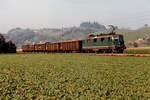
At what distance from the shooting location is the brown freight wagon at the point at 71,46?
40500mm

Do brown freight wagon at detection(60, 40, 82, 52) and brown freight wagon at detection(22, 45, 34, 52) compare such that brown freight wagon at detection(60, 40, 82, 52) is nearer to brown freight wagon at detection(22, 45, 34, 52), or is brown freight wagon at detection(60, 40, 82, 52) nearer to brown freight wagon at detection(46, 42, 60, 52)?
brown freight wagon at detection(46, 42, 60, 52)

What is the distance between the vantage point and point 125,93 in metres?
7.21

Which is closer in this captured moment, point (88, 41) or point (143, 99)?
point (143, 99)

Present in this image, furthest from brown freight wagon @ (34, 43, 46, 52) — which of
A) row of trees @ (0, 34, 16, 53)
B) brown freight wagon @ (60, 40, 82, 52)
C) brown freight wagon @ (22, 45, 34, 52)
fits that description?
row of trees @ (0, 34, 16, 53)

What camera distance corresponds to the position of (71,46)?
43344 millimetres

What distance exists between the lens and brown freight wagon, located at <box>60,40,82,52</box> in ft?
133

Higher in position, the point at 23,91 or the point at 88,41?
the point at 88,41

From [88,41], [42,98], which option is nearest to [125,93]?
[42,98]

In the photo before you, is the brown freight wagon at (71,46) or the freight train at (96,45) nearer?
the freight train at (96,45)

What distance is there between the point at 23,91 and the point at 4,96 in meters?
0.99

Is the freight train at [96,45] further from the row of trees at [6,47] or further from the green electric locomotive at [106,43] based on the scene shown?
the row of trees at [6,47]

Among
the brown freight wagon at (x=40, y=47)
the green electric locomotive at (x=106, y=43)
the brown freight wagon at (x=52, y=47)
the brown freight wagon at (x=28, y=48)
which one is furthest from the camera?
the brown freight wagon at (x=28, y=48)

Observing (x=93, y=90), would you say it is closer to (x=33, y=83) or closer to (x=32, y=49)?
(x=33, y=83)

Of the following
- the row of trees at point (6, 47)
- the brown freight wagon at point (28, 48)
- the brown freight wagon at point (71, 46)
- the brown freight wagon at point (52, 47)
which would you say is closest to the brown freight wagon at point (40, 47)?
the brown freight wagon at point (52, 47)
